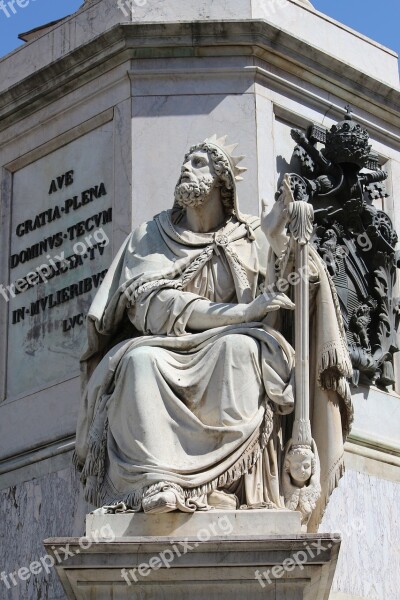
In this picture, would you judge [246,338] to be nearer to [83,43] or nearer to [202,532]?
[202,532]

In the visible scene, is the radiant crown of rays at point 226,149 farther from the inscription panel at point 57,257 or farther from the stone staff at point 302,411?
the inscription panel at point 57,257

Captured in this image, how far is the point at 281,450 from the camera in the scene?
32.0ft

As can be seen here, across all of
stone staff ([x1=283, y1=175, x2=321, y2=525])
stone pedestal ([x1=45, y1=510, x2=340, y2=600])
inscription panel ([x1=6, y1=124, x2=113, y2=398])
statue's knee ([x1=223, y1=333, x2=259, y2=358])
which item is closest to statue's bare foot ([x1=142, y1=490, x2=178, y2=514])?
stone pedestal ([x1=45, y1=510, x2=340, y2=600])

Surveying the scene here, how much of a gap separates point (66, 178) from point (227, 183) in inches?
83.6

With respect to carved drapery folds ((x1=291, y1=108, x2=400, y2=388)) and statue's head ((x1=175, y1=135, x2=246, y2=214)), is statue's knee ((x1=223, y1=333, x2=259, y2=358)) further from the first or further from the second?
carved drapery folds ((x1=291, y1=108, x2=400, y2=388))

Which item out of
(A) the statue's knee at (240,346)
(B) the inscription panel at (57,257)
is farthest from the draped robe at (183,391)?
(B) the inscription panel at (57,257)

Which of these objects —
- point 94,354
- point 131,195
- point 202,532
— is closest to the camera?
point 202,532

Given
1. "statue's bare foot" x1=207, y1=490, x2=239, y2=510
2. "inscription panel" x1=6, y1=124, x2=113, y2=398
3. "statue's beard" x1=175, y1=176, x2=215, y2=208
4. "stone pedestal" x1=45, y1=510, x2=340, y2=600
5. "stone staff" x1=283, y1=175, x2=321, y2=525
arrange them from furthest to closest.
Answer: "inscription panel" x1=6, y1=124, x2=113, y2=398, "statue's beard" x1=175, y1=176, x2=215, y2=208, "stone staff" x1=283, y1=175, x2=321, y2=525, "statue's bare foot" x1=207, y1=490, x2=239, y2=510, "stone pedestal" x1=45, y1=510, x2=340, y2=600

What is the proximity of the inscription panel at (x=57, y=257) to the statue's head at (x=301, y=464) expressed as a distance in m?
2.56

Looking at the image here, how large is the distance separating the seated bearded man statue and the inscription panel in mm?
1322

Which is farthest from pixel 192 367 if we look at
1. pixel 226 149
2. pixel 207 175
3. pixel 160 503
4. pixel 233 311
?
pixel 226 149

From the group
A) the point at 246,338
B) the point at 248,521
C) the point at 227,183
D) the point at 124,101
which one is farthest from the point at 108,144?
the point at 248,521

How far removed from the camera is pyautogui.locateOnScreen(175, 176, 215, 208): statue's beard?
1046cm

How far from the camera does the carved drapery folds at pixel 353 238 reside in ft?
39.3
